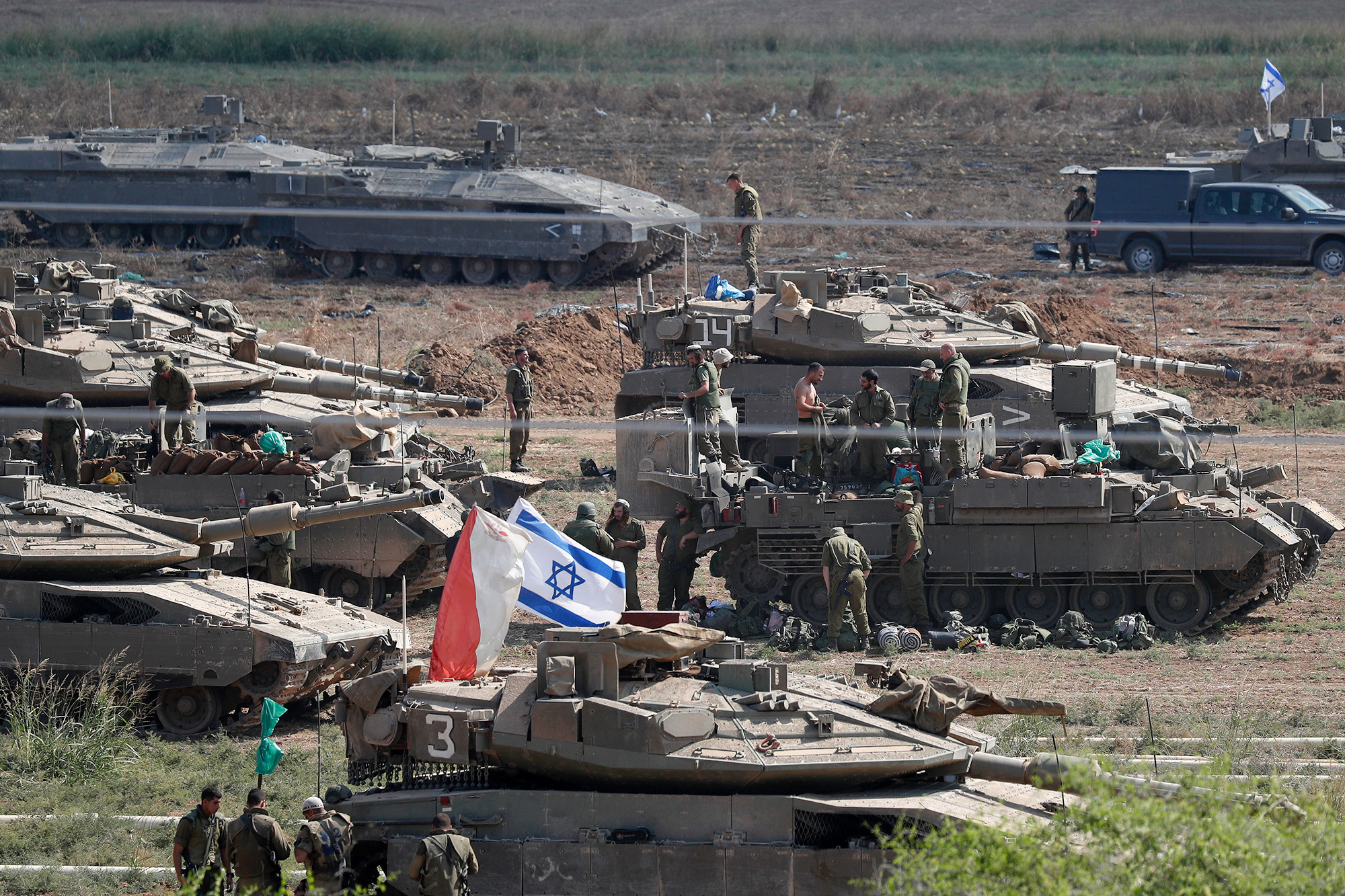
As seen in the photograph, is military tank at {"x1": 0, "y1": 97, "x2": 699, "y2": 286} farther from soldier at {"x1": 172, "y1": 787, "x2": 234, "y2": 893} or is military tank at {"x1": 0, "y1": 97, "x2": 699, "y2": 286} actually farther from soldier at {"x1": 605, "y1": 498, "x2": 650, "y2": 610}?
soldier at {"x1": 172, "y1": 787, "x2": 234, "y2": 893}

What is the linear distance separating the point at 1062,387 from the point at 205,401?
9.47 meters

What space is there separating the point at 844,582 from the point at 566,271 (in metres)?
21.3

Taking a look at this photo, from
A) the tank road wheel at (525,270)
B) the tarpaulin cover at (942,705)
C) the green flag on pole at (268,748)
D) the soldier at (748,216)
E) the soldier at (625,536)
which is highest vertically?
the soldier at (748,216)

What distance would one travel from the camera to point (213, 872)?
1073 centimetres

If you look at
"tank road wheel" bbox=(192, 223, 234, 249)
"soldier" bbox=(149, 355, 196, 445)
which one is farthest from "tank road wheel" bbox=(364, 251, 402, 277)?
"soldier" bbox=(149, 355, 196, 445)

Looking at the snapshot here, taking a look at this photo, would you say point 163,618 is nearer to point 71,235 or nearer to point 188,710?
point 188,710

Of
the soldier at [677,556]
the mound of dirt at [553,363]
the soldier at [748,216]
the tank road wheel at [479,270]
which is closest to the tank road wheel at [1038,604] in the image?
the soldier at [677,556]

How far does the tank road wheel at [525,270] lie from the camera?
3738 centimetres

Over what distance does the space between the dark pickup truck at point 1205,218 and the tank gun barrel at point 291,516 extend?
22.2 metres

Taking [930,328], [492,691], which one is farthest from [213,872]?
[930,328]

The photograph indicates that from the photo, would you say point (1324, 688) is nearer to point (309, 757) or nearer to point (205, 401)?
point (309, 757)

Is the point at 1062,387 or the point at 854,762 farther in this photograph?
the point at 1062,387

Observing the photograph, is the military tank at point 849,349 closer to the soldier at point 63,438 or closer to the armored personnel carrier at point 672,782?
the soldier at point 63,438

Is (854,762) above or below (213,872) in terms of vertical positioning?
above
